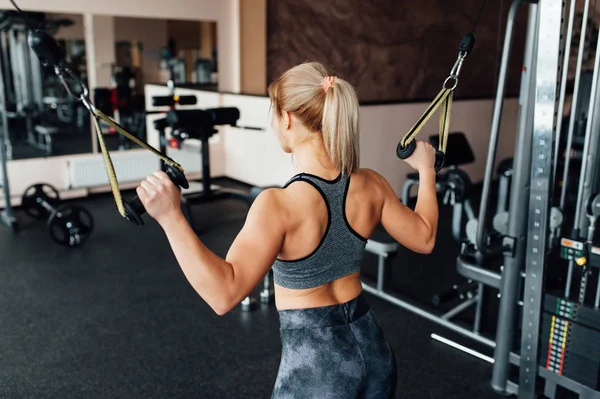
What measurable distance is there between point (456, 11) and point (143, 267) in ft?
12.9

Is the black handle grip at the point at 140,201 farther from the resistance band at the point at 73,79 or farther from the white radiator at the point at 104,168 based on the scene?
the white radiator at the point at 104,168

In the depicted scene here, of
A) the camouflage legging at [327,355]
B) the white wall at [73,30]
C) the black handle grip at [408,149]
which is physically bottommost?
the camouflage legging at [327,355]

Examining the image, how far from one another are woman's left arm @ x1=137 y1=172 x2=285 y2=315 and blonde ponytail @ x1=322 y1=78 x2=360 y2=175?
0.45 ft

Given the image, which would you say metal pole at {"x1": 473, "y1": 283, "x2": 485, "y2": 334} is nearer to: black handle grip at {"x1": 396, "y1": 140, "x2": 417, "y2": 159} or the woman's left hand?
black handle grip at {"x1": 396, "y1": 140, "x2": 417, "y2": 159}

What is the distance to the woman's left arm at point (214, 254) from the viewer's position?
2.88 feet

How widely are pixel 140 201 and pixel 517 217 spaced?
1415mm

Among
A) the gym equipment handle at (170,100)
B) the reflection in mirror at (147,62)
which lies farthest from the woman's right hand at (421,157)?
the reflection in mirror at (147,62)

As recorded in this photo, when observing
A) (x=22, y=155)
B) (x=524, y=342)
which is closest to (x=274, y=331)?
(x=524, y=342)

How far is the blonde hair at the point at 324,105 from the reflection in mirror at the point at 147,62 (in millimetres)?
4003

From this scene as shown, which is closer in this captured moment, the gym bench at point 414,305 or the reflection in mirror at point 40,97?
the gym bench at point 414,305

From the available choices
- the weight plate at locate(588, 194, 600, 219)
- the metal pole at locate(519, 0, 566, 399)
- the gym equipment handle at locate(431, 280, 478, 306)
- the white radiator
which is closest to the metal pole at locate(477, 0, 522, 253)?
the metal pole at locate(519, 0, 566, 399)

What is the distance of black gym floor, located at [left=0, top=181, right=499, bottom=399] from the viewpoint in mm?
2088

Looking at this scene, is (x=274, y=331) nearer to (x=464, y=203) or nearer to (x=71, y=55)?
(x=464, y=203)

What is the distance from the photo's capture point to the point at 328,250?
3.49 feet
